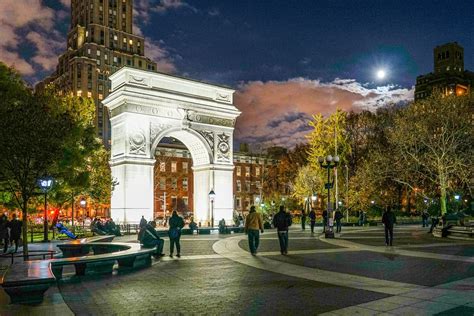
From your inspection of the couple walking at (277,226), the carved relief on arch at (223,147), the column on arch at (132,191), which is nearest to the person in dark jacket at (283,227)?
the couple walking at (277,226)

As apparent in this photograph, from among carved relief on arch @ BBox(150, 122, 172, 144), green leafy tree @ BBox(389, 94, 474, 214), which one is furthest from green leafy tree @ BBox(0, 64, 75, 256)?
green leafy tree @ BBox(389, 94, 474, 214)

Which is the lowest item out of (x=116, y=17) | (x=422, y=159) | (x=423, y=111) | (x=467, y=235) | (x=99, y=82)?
(x=467, y=235)

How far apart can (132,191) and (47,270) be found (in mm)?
27173

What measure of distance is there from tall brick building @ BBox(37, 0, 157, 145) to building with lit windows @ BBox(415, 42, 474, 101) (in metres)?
75.2

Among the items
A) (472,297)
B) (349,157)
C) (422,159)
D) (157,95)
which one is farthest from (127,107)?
(472,297)

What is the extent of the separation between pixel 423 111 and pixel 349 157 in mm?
16781

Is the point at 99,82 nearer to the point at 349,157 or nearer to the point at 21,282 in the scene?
the point at 349,157

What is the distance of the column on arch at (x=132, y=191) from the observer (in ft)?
118

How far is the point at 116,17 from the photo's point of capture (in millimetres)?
125312

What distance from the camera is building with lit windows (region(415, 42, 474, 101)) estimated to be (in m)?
118

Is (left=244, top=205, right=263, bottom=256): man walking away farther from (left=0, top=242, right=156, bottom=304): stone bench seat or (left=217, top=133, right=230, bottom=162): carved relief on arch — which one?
(left=217, top=133, right=230, bottom=162): carved relief on arch

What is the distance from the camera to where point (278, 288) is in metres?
9.58

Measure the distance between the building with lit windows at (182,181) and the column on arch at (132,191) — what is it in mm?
28515

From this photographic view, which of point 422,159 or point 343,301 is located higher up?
point 422,159
